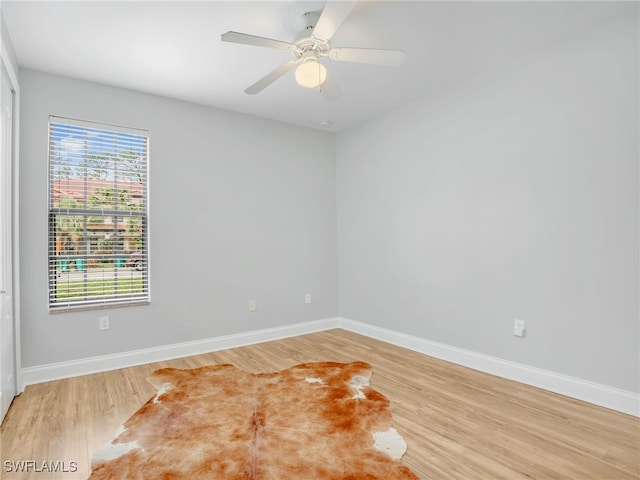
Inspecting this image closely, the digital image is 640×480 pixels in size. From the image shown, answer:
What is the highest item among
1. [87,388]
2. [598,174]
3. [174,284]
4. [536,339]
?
[598,174]

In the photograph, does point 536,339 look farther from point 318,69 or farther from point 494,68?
point 318,69

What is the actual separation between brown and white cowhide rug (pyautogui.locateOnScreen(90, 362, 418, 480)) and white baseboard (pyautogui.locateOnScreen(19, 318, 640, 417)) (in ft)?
1.99

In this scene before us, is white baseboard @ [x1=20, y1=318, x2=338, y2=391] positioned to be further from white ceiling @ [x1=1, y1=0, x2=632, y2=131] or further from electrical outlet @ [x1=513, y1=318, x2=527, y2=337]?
white ceiling @ [x1=1, y1=0, x2=632, y2=131]

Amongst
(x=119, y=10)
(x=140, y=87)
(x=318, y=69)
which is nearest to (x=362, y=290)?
(x=318, y=69)

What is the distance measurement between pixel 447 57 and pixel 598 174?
1420 millimetres

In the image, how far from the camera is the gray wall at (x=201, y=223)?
121 inches

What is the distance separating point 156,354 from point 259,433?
74.1 inches

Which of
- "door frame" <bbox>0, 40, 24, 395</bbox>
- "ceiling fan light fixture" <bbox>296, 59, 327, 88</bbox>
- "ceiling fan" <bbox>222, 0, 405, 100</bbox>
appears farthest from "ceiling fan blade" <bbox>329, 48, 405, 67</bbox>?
"door frame" <bbox>0, 40, 24, 395</bbox>

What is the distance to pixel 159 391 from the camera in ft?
9.18

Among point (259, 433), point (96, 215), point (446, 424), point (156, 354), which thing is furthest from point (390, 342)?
point (96, 215)

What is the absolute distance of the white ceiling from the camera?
231 cm

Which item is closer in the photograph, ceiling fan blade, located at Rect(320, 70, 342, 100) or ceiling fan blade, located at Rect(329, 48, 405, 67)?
ceiling fan blade, located at Rect(329, 48, 405, 67)

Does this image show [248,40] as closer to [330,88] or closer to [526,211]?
[330,88]

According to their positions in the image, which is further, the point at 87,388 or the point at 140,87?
the point at 140,87
